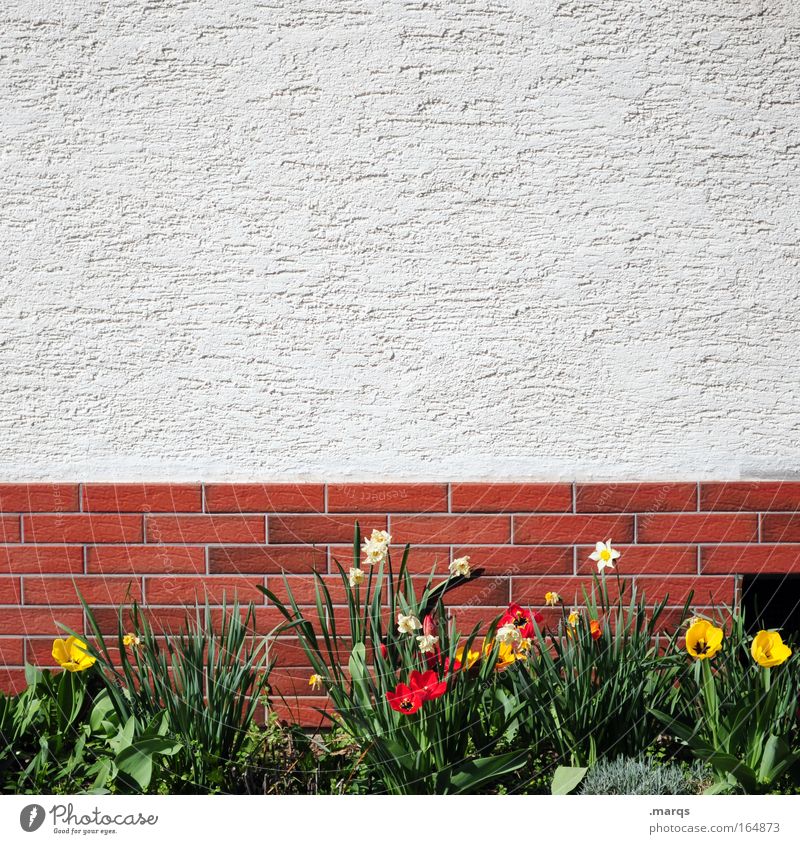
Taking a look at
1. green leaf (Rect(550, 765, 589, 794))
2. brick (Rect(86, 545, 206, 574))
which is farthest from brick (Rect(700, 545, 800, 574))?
brick (Rect(86, 545, 206, 574))

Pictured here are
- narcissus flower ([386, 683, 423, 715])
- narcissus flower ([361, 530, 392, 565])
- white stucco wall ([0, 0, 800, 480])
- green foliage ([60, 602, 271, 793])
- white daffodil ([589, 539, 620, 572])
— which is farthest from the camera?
white stucco wall ([0, 0, 800, 480])

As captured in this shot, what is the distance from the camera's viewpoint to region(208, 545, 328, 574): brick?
8.25 feet

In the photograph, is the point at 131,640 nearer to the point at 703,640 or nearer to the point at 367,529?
the point at 367,529

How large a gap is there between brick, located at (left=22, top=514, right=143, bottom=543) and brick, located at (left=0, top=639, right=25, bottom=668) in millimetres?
366

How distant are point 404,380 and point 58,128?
145 cm

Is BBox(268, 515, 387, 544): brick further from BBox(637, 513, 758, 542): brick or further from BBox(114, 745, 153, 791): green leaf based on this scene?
BBox(637, 513, 758, 542): brick

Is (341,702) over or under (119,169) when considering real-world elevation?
under

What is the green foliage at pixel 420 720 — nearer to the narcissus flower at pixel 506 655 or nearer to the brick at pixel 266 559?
the narcissus flower at pixel 506 655

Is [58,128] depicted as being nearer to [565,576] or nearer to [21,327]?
[21,327]

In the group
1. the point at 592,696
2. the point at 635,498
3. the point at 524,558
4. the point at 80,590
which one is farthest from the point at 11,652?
the point at 635,498

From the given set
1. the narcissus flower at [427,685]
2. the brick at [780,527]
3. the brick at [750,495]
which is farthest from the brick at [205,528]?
the brick at [780,527]

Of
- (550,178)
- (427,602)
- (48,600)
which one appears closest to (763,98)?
(550,178)

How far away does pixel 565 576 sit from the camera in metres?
2.52

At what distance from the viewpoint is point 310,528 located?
251 centimetres
